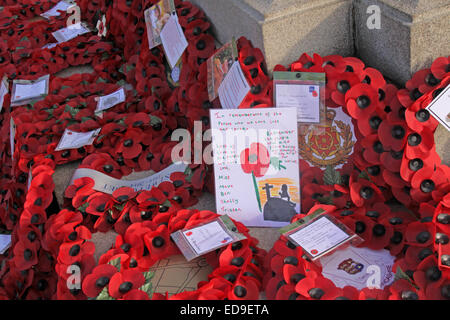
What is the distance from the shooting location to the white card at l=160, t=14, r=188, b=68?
189 centimetres

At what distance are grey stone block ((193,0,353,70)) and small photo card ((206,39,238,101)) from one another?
72 mm

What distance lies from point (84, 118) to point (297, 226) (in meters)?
1.08

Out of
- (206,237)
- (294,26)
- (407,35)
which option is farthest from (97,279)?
(407,35)

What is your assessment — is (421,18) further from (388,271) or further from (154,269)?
(154,269)

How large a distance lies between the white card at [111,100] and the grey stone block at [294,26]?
75 centimetres

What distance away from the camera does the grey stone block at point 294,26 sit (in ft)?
4.76

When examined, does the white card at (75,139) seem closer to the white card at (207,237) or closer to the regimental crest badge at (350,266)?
the white card at (207,237)

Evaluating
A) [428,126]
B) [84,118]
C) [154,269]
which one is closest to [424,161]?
[428,126]

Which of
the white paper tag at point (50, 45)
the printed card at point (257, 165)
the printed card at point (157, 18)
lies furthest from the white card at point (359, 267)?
the white paper tag at point (50, 45)

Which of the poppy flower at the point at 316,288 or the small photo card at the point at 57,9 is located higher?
the small photo card at the point at 57,9

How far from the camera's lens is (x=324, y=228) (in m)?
1.33

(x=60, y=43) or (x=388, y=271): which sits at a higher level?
(x=60, y=43)

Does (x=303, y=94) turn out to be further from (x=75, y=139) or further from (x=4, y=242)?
(x=4, y=242)

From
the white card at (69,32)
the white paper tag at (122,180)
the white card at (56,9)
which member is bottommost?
the white paper tag at (122,180)
